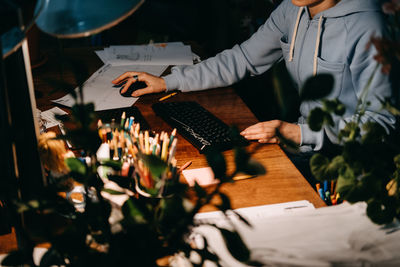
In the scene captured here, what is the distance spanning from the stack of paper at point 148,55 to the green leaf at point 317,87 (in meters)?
1.32

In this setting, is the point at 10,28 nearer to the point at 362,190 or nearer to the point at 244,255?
the point at 244,255

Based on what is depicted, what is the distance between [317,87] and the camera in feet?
1.48

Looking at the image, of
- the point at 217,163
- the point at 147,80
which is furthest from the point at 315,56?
the point at 217,163

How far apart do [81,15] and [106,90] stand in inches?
28.1

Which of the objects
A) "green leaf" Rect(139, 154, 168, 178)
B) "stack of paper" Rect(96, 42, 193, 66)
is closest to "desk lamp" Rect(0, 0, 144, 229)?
"green leaf" Rect(139, 154, 168, 178)

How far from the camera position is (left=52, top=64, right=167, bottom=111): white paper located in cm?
137

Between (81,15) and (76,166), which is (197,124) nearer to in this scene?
(81,15)

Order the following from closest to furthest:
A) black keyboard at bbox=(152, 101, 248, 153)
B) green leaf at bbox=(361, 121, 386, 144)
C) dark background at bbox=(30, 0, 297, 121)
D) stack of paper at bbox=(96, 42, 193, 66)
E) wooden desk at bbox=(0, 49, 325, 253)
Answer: green leaf at bbox=(361, 121, 386, 144), wooden desk at bbox=(0, 49, 325, 253), black keyboard at bbox=(152, 101, 248, 153), stack of paper at bbox=(96, 42, 193, 66), dark background at bbox=(30, 0, 297, 121)

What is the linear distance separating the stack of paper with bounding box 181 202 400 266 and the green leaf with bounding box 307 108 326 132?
10.2 inches

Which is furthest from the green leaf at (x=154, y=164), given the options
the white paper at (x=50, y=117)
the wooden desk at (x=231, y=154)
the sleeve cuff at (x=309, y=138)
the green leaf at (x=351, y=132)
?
the sleeve cuff at (x=309, y=138)

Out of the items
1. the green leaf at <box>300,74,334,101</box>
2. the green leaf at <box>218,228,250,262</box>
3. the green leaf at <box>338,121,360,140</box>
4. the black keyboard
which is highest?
the green leaf at <box>300,74,334,101</box>

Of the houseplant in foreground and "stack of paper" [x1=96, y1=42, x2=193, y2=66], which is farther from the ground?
the houseplant in foreground

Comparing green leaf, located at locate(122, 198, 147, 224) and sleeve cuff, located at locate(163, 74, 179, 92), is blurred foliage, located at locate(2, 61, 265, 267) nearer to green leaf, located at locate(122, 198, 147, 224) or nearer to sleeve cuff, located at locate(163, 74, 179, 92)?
green leaf, located at locate(122, 198, 147, 224)

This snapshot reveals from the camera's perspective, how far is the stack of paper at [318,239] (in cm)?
72
